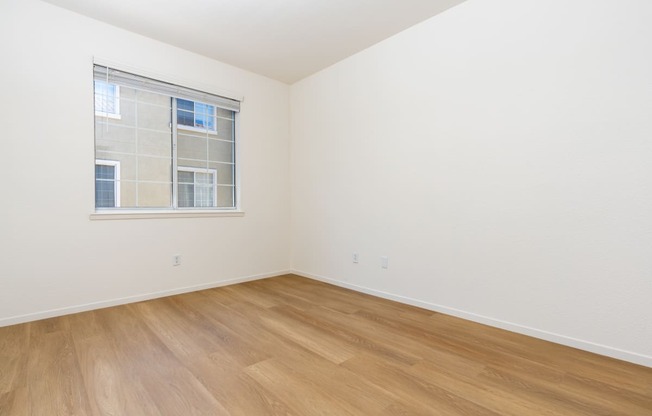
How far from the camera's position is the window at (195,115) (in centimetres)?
349

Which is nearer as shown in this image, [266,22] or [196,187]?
[266,22]

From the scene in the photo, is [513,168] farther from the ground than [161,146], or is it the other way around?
[161,146]

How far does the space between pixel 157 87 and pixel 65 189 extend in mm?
1318

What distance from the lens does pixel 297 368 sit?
5.84 feet

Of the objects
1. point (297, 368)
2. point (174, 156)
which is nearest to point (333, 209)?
point (174, 156)

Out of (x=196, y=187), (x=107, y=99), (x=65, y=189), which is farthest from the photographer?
(x=196, y=187)

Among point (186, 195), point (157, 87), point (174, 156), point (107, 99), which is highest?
point (157, 87)

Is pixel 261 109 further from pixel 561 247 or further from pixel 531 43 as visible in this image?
pixel 561 247

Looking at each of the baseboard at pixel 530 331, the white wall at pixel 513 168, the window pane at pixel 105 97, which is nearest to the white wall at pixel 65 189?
the window pane at pixel 105 97

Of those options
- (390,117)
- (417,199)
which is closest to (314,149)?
(390,117)

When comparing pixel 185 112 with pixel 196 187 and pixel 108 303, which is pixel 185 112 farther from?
pixel 108 303

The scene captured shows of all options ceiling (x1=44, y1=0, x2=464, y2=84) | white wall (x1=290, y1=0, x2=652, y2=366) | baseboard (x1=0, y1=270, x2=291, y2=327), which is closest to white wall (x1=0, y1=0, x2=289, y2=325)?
baseboard (x1=0, y1=270, x2=291, y2=327)

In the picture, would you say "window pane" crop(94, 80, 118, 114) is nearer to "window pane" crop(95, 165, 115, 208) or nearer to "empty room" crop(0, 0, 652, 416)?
"empty room" crop(0, 0, 652, 416)

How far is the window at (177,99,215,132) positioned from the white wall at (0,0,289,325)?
0.95ft
